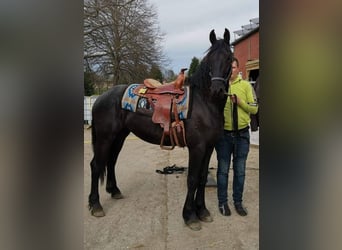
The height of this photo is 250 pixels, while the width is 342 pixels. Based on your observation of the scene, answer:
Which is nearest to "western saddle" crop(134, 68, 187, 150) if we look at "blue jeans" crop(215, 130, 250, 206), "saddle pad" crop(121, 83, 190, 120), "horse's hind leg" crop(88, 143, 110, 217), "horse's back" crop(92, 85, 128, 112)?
"saddle pad" crop(121, 83, 190, 120)

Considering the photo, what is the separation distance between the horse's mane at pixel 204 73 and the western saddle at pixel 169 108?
0.10m

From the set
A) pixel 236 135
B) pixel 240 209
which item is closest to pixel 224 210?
pixel 240 209

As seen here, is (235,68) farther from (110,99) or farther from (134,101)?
(110,99)

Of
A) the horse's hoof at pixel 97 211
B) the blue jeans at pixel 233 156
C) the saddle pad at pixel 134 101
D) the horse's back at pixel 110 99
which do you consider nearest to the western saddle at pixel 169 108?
the saddle pad at pixel 134 101

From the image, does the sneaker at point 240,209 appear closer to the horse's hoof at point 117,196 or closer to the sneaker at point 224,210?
the sneaker at point 224,210

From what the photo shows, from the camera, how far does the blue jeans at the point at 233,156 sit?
255 cm

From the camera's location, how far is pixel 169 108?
2.38 metres
